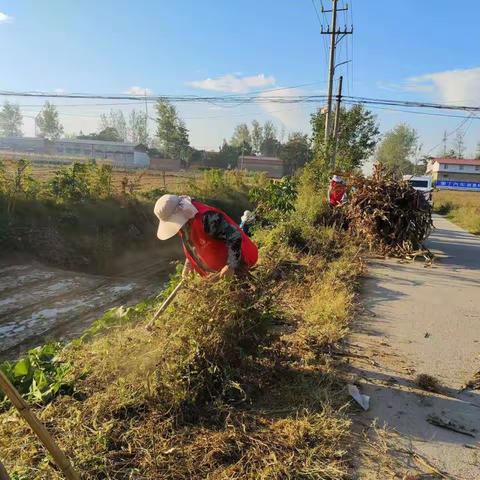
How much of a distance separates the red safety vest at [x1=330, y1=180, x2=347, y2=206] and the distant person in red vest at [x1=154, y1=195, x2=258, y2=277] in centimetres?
882

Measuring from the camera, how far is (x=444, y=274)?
9359mm

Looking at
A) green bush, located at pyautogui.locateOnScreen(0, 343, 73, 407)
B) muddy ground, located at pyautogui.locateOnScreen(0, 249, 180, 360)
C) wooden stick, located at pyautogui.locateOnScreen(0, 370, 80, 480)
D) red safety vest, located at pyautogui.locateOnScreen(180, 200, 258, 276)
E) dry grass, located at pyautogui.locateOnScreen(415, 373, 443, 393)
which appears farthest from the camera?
muddy ground, located at pyautogui.locateOnScreen(0, 249, 180, 360)

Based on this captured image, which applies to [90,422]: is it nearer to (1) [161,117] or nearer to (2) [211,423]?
(2) [211,423]

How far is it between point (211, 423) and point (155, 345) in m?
0.67

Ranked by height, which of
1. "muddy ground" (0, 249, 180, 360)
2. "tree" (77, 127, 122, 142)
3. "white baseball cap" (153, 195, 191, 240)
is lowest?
"muddy ground" (0, 249, 180, 360)

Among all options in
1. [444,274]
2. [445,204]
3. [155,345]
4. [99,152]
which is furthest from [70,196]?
[99,152]

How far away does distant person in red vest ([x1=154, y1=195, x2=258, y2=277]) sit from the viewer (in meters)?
3.88

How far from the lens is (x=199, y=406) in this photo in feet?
11.3

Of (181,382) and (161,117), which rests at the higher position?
(161,117)

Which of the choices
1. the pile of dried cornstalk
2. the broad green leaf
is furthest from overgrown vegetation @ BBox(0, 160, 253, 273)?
the broad green leaf

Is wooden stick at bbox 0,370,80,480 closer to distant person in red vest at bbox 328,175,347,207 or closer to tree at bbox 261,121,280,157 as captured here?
distant person in red vest at bbox 328,175,347,207

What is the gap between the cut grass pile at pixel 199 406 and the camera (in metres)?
2.90

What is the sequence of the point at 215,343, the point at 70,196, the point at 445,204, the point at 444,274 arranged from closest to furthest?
1. the point at 215,343
2. the point at 444,274
3. the point at 70,196
4. the point at 445,204

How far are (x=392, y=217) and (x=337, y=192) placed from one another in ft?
7.40
